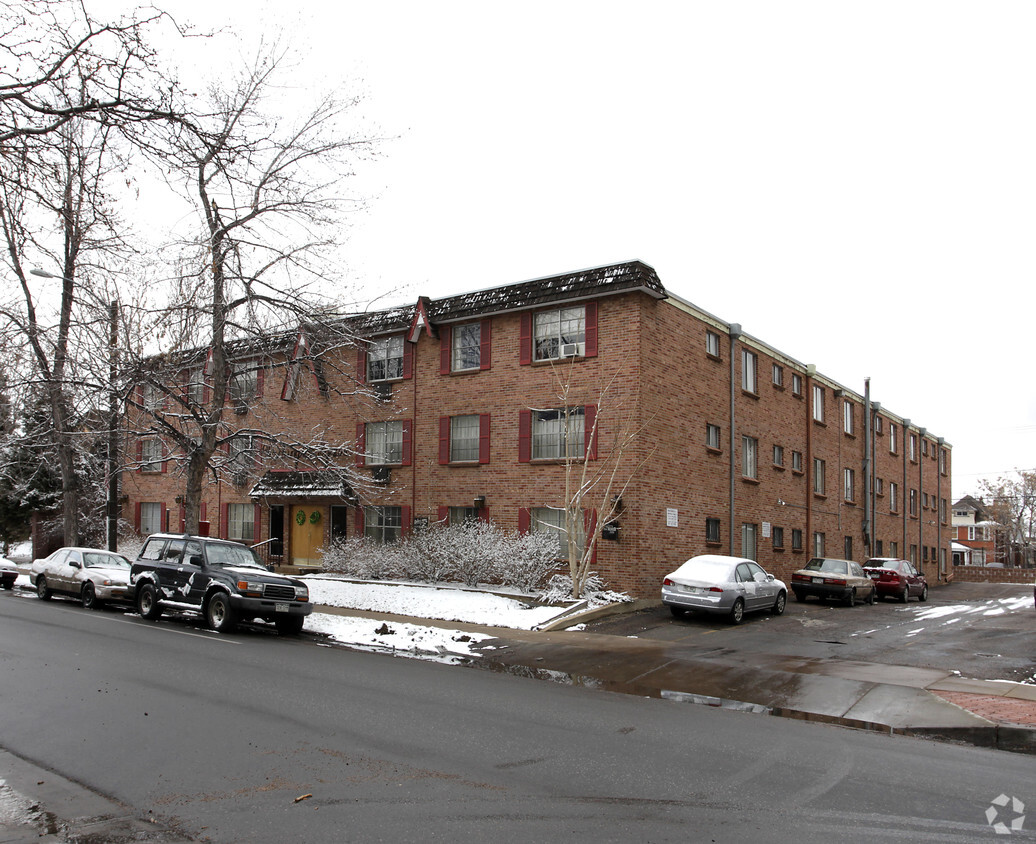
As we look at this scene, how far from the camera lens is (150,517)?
3609cm

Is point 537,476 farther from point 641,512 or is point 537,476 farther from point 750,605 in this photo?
point 750,605

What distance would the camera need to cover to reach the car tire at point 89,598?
65.8 feet

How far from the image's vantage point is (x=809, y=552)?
31109 millimetres

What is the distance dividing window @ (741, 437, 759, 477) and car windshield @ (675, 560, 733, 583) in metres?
8.12

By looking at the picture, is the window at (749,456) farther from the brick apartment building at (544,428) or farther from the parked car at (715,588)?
the parked car at (715,588)

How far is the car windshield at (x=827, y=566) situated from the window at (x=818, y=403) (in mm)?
7858

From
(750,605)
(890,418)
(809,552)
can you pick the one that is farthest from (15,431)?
(890,418)

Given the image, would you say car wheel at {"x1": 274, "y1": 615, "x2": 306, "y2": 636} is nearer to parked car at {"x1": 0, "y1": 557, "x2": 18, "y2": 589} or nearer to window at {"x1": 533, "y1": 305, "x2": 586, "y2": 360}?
window at {"x1": 533, "y1": 305, "x2": 586, "y2": 360}

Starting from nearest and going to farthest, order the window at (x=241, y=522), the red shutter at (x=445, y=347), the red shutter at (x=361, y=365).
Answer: the red shutter at (x=445, y=347), the red shutter at (x=361, y=365), the window at (x=241, y=522)

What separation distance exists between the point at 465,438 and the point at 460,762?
1783cm

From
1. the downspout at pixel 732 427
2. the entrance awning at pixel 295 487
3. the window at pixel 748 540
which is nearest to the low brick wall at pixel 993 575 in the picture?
the window at pixel 748 540

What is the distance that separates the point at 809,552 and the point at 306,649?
72.9 ft

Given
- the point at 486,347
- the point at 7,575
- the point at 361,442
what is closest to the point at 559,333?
the point at 486,347

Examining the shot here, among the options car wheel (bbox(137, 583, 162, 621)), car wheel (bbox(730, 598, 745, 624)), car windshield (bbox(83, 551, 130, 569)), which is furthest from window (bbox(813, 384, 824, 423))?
car windshield (bbox(83, 551, 130, 569))
